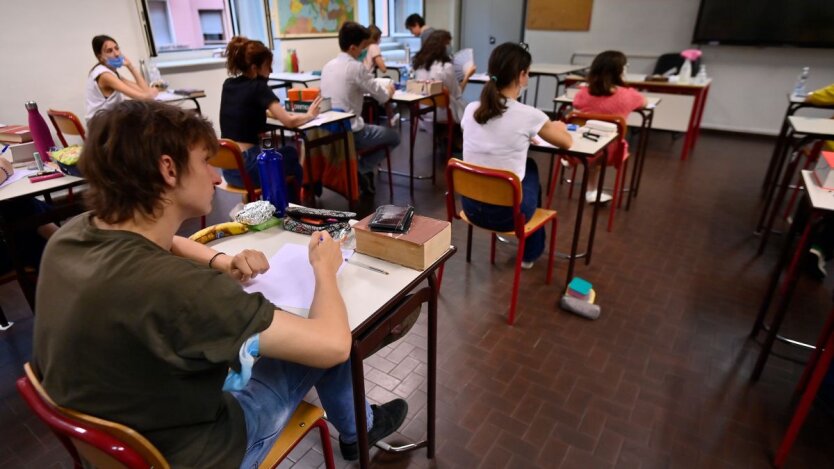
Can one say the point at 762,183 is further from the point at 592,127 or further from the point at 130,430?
the point at 130,430

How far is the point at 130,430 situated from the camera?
0.79 m

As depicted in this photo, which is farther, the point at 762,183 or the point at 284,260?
the point at 762,183

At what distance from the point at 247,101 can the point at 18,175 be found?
3.95ft

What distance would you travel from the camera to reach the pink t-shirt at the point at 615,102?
3402 mm

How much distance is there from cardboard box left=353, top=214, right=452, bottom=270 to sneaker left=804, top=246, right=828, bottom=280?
2.69 meters

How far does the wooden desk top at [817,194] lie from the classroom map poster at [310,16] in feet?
18.6

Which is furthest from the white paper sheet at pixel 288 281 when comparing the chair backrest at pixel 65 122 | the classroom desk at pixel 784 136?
the classroom desk at pixel 784 136

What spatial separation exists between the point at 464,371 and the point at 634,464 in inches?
29.2

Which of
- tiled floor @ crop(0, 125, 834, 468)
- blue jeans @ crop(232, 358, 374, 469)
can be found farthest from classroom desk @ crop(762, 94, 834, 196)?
blue jeans @ crop(232, 358, 374, 469)

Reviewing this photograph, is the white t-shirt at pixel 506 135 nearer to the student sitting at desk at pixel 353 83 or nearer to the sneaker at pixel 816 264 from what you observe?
the student sitting at desk at pixel 353 83

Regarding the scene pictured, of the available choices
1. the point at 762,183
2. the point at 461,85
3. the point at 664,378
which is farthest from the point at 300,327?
the point at 762,183

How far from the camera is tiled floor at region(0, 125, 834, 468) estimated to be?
1.73 metres

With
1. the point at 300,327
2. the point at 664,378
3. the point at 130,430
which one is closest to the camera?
the point at 130,430

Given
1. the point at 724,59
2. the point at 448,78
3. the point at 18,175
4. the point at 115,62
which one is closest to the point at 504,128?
the point at 18,175
